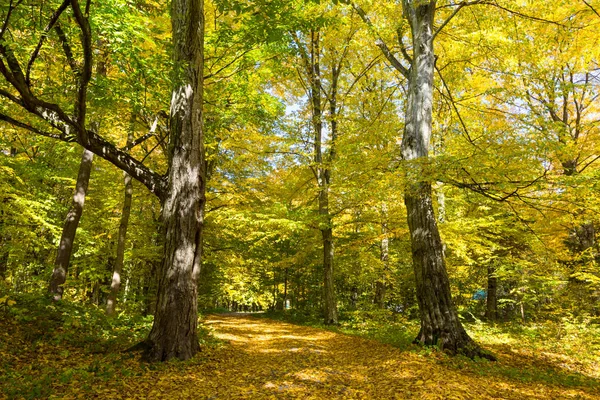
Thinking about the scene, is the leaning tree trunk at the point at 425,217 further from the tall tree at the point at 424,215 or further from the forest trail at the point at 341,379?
the forest trail at the point at 341,379

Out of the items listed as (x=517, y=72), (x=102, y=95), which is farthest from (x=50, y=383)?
(x=517, y=72)

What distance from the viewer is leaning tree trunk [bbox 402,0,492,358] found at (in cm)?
644

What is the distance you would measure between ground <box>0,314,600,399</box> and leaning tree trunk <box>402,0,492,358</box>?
544 millimetres

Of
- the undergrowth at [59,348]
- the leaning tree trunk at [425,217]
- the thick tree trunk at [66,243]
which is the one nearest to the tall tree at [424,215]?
the leaning tree trunk at [425,217]

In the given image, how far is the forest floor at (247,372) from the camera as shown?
4.16m

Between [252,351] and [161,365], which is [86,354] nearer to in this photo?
[161,365]

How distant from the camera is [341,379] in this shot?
5.00 metres

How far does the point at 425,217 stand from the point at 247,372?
186 inches

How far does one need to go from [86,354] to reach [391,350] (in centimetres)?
583

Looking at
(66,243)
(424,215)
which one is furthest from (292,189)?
(66,243)

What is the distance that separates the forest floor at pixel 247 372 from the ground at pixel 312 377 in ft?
0.05

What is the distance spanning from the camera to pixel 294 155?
45.1ft

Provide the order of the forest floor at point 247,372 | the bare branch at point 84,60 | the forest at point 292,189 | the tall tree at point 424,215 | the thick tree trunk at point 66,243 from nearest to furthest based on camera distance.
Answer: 1. the bare branch at point 84,60
2. the forest floor at point 247,372
3. the forest at point 292,189
4. the tall tree at point 424,215
5. the thick tree trunk at point 66,243

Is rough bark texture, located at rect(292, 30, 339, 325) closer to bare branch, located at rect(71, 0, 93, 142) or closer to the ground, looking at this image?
the ground
